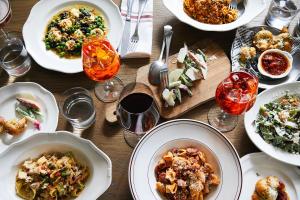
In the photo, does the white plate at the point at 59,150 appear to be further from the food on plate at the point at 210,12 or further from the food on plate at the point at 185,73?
the food on plate at the point at 210,12

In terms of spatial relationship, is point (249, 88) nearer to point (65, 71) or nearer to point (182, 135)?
point (182, 135)

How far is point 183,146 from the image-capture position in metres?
1.56

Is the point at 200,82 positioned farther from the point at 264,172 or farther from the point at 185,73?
the point at 264,172

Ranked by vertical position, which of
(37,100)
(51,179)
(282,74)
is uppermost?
(282,74)

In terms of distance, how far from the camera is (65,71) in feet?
5.82

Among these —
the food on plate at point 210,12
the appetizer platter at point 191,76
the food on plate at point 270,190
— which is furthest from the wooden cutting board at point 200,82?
the food on plate at point 270,190

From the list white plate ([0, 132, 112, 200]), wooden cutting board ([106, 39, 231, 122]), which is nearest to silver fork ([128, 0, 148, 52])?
wooden cutting board ([106, 39, 231, 122])

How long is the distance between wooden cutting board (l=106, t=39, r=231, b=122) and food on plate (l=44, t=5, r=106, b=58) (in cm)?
35

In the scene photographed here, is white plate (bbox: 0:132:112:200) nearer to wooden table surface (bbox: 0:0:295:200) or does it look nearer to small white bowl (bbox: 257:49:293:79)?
wooden table surface (bbox: 0:0:295:200)

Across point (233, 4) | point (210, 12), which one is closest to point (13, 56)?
point (210, 12)

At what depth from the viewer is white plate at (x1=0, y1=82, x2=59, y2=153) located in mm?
1623

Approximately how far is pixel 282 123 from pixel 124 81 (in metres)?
0.79

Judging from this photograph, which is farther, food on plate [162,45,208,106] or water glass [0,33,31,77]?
water glass [0,33,31,77]

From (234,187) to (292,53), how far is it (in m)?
0.85
